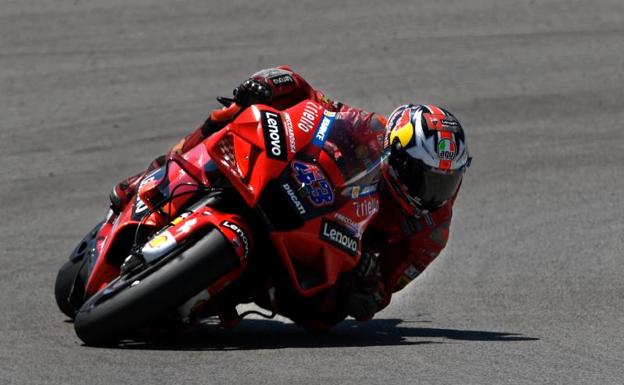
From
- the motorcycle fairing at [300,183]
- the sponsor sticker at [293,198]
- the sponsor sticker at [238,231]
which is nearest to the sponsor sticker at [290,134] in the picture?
the motorcycle fairing at [300,183]

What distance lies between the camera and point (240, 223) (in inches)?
256

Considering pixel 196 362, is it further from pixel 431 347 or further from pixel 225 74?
pixel 225 74

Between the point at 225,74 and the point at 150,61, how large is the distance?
968 mm

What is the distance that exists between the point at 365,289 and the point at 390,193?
1.96ft

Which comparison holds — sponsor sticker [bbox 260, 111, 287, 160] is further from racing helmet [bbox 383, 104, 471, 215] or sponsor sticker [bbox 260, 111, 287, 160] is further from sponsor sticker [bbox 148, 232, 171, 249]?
racing helmet [bbox 383, 104, 471, 215]

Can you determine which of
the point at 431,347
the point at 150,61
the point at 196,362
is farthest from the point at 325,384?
the point at 150,61

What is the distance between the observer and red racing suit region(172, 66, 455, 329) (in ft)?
23.8

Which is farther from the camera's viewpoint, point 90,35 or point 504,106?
point 90,35

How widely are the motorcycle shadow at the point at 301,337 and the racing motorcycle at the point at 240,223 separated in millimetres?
160


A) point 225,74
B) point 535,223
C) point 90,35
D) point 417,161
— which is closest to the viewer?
point 417,161

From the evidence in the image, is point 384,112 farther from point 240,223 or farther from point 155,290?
point 155,290

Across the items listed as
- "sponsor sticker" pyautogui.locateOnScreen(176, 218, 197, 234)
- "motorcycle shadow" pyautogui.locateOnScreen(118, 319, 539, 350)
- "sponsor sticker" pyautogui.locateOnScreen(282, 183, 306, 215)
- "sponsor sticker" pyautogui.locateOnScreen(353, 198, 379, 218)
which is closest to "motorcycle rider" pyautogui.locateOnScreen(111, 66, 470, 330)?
"motorcycle shadow" pyautogui.locateOnScreen(118, 319, 539, 350)

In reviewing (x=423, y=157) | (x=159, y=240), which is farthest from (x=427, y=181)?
(x=159, y=240)

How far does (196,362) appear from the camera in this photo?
6.07 m
